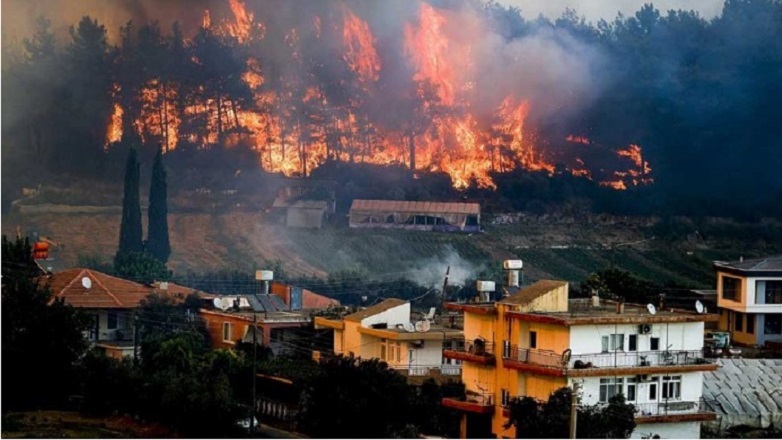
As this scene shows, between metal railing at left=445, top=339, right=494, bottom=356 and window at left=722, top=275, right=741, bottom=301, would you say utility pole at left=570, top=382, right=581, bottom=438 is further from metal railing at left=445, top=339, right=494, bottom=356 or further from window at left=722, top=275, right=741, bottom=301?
window at left=722, top=275, right=741, bottom=301

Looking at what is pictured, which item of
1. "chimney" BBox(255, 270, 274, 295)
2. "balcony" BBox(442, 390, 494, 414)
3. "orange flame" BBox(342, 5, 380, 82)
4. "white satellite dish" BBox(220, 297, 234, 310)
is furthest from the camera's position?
"orange flame" BBox(342, 5, 380, 82)

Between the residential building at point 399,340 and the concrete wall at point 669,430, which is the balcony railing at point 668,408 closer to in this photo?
the concrete wall at point 669,430

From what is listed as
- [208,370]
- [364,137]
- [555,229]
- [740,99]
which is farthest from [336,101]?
[208,370]

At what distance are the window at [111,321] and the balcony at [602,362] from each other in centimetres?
1156

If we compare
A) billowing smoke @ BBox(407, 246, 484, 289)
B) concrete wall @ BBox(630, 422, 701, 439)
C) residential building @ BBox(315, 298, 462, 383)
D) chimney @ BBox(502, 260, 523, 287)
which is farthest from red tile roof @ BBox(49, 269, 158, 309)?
concrete wall @ BBox(630, 422, 701, 439)

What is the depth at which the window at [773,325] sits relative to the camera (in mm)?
39312

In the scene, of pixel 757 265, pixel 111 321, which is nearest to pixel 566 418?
pixel 757 265

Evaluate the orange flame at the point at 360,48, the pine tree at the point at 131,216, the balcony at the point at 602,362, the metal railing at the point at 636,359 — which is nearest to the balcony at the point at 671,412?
the balcony at the point at 602,362

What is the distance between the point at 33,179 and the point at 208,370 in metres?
22.0

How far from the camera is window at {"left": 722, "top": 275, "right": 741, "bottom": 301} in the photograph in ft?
130

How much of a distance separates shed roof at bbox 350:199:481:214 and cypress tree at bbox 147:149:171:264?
23.8 feet

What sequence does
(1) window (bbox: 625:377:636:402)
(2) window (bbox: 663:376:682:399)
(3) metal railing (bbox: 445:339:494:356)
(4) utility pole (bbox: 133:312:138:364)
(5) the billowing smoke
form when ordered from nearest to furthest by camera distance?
(1) window (bbox: 625:377:636:402), (2) window (bbox: 663:376:682:399), (3) metal railing (bbox: 445:339:494:356), (4) utility pole (bbox: 133:312:138:364), (5) the billowing smoke

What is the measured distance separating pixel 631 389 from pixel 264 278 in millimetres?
12280

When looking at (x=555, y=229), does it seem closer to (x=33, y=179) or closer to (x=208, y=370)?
(x=33, y=179)
